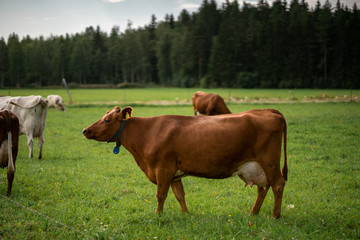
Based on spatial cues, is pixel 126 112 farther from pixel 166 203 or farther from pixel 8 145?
pixel 8 145

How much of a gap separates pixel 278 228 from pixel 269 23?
209 ft

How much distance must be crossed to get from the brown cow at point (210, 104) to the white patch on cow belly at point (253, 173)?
1168cm

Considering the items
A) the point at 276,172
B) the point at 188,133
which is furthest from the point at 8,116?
the point at 276,172

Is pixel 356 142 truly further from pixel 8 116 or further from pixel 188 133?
pixel 8 116

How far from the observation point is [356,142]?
1117 centimetres

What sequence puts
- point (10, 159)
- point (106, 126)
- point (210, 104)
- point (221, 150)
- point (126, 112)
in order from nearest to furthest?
point (221, 150) → point (106, 126) → point (126, 112) → point (10, 159) → point (210, 104)

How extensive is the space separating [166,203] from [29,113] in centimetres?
669

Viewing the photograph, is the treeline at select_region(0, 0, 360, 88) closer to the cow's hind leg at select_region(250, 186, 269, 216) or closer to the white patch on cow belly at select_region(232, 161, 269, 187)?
the white patch on cow belly at select_region(232, 161, 269, 187)

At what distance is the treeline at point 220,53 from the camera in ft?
138

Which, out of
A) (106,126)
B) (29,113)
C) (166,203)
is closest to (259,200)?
(166,203)

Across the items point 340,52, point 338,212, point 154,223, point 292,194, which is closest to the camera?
point 154,223

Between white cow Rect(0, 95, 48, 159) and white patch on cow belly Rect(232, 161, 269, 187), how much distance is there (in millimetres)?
7830

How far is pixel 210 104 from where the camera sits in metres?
17.0

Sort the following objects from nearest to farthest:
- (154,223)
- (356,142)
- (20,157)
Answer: (154,223) < (20,157) < (356,142)
